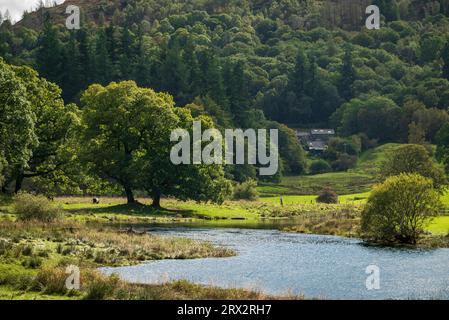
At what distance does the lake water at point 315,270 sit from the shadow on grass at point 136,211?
81.9ft

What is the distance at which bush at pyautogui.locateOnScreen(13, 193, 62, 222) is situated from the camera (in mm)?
58500

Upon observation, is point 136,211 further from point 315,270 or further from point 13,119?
point 315,270

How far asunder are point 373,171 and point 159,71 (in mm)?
57306

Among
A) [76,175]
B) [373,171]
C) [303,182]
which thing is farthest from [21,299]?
[373,171]

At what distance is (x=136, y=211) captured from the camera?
8650 cm

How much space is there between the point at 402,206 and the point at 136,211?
124 feet

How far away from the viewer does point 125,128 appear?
299ft

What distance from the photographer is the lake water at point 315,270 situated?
37.0 meters

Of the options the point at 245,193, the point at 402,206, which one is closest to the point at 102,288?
the point at 402,206

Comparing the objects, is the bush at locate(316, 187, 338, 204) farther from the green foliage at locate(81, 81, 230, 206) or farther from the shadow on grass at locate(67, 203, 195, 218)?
the shadow on grass at locate(67, 203, 195, 218)

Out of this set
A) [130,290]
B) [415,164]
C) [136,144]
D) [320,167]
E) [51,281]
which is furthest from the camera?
[320,167]

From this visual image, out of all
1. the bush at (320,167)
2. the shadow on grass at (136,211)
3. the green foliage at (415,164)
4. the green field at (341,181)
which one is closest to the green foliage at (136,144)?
the shadow on grass at (136,211)

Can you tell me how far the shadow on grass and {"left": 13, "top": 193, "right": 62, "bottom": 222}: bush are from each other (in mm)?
20062
